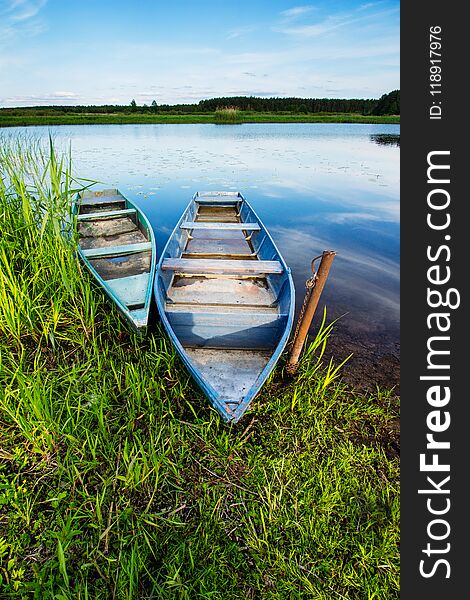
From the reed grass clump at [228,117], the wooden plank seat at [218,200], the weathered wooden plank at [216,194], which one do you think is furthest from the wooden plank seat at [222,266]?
the reed grass clump at [228,117]

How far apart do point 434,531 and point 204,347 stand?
2666 mm

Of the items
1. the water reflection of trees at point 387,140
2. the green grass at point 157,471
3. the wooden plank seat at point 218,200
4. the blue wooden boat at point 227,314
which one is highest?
the water reflection of trees at point 387,140

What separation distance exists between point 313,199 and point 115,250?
945cm

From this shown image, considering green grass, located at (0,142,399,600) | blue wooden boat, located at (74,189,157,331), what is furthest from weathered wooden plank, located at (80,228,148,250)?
green grass, located at (0,142,399,600)

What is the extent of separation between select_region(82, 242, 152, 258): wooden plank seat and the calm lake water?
3.22 ft

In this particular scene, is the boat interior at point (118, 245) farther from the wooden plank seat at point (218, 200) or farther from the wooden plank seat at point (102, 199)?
the wooden plank seat at point (218, 200)

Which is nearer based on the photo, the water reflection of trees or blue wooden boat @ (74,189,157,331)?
blue wooden boat @ (74,189,157,331)

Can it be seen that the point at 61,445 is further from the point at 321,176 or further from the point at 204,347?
the point at 321,176

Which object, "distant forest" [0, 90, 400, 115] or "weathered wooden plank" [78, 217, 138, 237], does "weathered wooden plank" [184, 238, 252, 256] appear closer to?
"weathered wooden plank" [78, 217, 138, 237]

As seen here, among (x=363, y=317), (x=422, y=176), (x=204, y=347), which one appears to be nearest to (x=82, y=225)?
(x=204, y=347)

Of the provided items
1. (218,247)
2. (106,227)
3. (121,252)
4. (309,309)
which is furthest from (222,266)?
(106,227)

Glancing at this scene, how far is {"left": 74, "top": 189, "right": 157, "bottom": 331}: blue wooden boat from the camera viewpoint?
4.29 metres

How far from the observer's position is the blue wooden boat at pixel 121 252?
4.29m

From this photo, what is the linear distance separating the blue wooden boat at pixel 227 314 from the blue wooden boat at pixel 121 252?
29 centimetres
